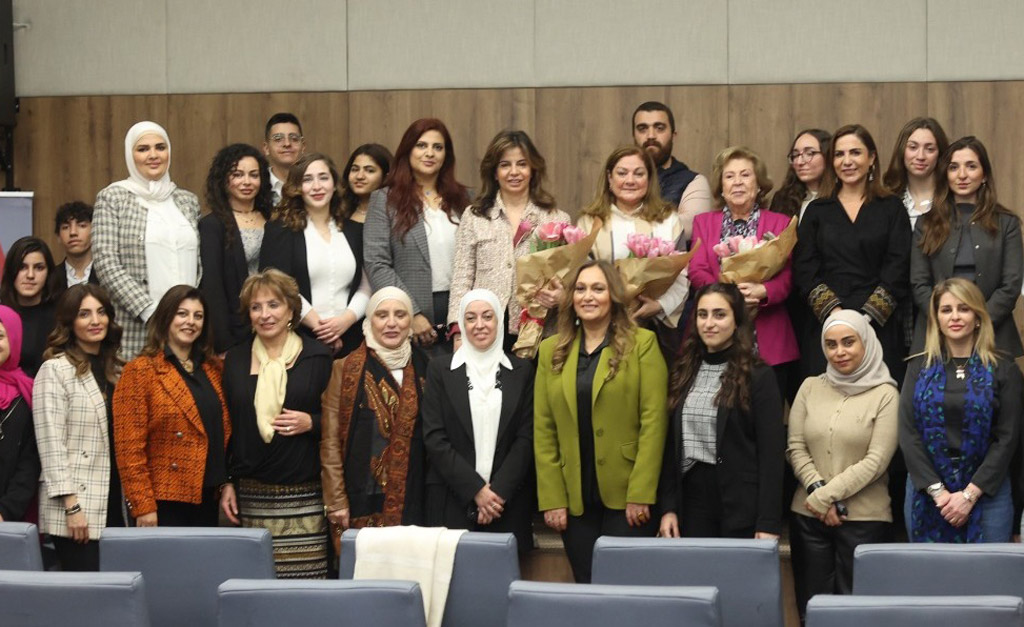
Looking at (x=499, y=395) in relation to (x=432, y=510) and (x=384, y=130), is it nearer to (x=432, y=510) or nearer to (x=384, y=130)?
(x=432, y=510)

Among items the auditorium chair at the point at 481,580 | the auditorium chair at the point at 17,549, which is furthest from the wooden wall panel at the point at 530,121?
the auditorium chair at the point at 17,549

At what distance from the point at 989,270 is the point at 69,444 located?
Result: 130 inches

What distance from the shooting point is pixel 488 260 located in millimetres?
5031

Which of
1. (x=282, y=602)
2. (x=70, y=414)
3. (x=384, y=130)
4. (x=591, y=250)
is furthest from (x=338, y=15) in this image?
(x=282, y=602)

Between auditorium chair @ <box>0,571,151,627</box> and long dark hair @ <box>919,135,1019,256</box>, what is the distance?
125 inches

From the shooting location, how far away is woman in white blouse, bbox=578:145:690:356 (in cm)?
495

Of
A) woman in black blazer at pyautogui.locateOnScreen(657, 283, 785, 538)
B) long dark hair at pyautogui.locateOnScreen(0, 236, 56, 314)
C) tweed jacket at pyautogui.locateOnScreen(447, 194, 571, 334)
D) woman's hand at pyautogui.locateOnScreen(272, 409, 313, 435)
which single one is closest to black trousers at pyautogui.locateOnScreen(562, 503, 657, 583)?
woman in black blazer at pyautogui.locateOnScreen(657, 283, 785, 538)

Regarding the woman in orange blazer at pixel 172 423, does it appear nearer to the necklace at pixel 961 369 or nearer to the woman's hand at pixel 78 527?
the woman's hand at pixel 78 527

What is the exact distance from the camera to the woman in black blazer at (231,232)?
5.12 metres

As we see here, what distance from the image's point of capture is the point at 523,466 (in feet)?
14.6

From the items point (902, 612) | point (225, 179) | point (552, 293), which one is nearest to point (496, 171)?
point (552, 293)

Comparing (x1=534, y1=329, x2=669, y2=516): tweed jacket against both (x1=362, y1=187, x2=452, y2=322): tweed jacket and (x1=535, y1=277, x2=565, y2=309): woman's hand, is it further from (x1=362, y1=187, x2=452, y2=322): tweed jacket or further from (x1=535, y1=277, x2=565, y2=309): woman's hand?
(x1=362, y1=187, x2=452, y2=322): tweed jacket

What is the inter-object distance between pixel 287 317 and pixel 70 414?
2.64 feet

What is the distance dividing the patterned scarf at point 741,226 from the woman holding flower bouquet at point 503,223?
1.99 ft
